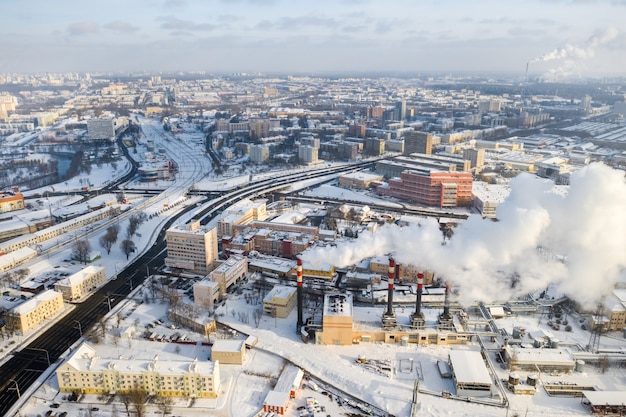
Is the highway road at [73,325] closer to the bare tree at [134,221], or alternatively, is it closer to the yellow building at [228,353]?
the bare tree at [134,221]

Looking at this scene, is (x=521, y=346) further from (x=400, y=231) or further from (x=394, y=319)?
(x=400, y=231)

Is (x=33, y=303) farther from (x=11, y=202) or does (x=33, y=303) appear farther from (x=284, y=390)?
(x=11, y=202)

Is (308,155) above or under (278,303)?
above

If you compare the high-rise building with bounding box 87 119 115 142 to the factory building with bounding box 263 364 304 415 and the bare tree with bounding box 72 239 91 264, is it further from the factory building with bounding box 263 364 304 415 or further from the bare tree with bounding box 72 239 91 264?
the factory building with bounding box 263 364 304 415

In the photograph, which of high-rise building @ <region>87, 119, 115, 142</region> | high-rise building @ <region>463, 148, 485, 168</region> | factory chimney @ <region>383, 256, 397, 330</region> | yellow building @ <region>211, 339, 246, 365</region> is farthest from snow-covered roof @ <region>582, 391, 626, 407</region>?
high-rise building @ <region>87, 119, 115, 142</region>

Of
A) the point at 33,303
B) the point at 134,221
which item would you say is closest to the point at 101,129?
the point at 134,221

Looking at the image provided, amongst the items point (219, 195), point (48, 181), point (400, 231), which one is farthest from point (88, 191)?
point (400, 231)

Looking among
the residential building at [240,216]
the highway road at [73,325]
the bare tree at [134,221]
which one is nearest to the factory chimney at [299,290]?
the highway road at [73,325]
